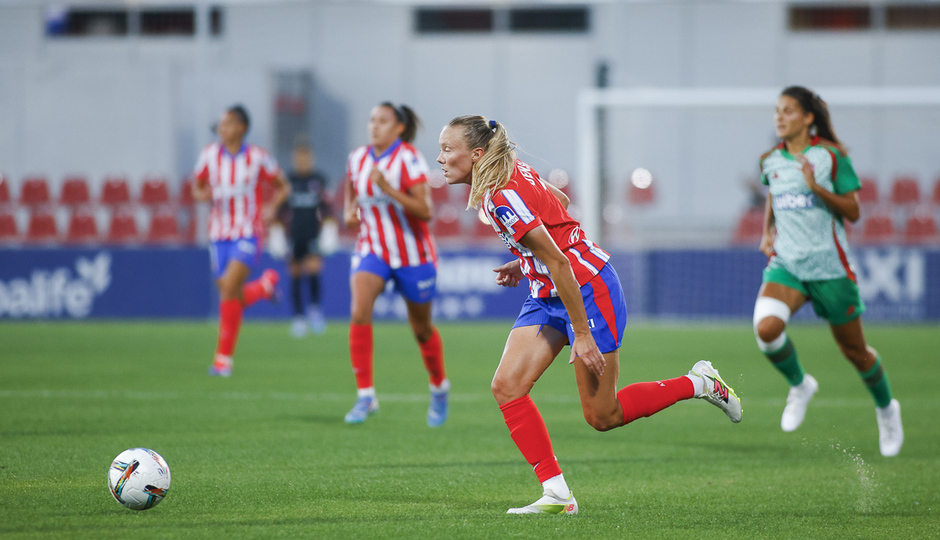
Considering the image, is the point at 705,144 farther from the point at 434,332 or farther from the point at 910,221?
the point at 434,332

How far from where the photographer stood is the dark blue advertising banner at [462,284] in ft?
50.3

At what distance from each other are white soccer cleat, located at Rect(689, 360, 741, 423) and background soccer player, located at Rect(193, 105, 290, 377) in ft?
17.9

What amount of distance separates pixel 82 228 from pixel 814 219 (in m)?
14.8

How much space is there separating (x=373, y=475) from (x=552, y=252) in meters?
1.78

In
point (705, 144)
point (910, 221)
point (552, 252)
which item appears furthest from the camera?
point (705, 144)

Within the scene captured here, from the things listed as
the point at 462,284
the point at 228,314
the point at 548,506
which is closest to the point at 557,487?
the point at 548,506

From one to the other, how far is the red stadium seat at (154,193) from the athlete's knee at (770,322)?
14425 mm

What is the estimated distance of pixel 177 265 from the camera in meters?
16.0

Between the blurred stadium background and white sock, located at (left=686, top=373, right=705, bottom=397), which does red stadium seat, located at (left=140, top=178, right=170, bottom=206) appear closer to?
the blurred stadium background

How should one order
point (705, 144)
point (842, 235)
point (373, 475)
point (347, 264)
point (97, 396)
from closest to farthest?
1. point (373, 475)
2. point (842, 235)
3. point (97, 396)
4. point (347, 264)
5. point (705, 144)

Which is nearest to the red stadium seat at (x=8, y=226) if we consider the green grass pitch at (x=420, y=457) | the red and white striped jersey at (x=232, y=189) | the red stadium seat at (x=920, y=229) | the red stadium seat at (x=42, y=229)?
the red stadium seat at (x=42, y=229)

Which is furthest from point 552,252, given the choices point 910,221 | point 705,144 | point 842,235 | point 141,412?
point 705,144

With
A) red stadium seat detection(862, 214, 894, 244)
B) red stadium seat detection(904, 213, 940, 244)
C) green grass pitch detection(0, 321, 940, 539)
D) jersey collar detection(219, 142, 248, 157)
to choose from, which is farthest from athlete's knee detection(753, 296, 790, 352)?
red stadium seat detection(904, 213, 940, 244)

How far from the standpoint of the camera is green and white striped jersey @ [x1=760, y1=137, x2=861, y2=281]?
19.3 feet
